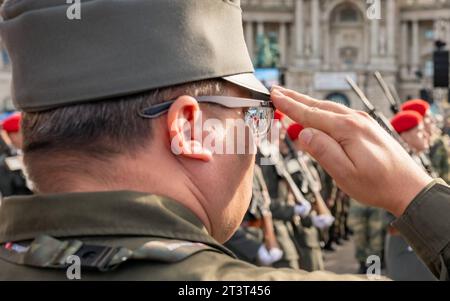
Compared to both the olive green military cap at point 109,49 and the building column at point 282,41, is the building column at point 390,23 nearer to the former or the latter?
the building column at point 282,41

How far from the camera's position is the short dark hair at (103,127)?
1303mm

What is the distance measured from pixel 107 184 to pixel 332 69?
171 ft

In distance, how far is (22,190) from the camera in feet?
25.0

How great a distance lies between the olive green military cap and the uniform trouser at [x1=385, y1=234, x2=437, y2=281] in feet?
15.3

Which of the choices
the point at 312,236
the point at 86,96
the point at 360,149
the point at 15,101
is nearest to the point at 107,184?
the point at 86,96

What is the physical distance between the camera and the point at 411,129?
7.26 m

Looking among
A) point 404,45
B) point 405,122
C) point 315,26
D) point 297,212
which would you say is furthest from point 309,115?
point 404,45

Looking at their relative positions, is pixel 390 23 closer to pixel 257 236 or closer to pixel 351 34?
pixel 351 34

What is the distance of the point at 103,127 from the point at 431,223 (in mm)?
682

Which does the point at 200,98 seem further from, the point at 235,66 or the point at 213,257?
the point at 213,257

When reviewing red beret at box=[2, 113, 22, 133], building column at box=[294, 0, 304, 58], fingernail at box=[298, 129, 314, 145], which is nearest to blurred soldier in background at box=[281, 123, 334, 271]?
red beret at box=[2, 113, 22, 133]

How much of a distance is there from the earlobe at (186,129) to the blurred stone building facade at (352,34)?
170 ft

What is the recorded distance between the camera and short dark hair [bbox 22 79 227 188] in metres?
1.30

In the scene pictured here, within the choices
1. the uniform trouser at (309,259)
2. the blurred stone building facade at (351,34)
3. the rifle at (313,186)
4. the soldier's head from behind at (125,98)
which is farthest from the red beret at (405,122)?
the blurred stone building facade at (351,34)
